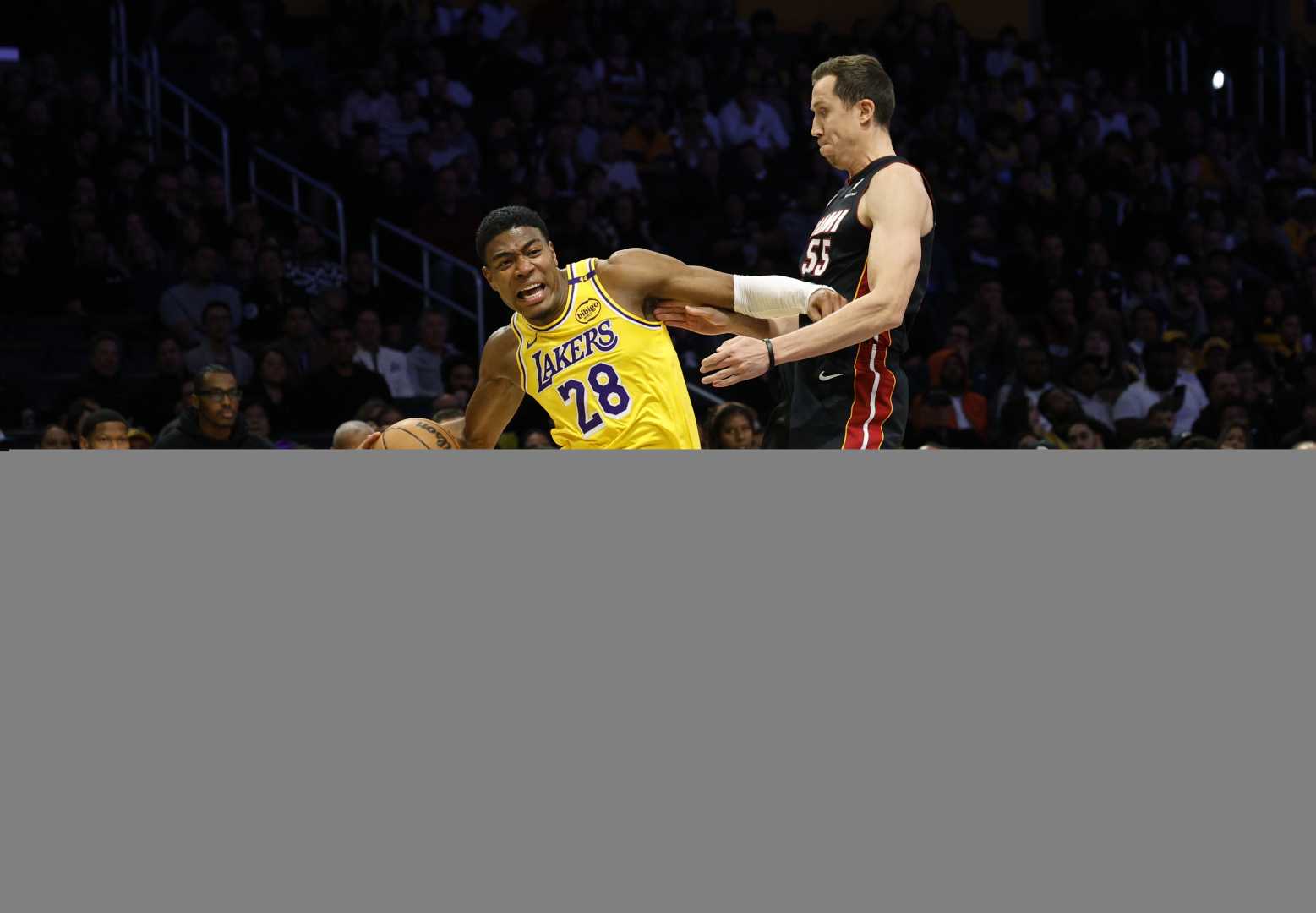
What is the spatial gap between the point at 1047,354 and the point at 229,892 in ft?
28.3

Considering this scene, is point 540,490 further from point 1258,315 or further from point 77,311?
point 1258,315

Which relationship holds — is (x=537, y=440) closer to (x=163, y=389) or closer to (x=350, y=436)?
(x=163, y=389)

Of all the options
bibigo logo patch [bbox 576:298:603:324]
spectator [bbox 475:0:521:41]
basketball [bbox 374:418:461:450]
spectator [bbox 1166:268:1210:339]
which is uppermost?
spectator [bbox 475:0:521:41]

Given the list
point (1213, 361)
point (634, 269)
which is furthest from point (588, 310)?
point (1213, 361)

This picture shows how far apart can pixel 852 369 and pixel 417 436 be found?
4.13ft

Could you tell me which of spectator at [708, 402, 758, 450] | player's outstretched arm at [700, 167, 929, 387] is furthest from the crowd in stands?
player's outstretched arm at [700, 167, 929, 387]

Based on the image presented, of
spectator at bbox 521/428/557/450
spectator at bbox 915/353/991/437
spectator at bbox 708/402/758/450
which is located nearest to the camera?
spectator at bbox 708/402/758/450

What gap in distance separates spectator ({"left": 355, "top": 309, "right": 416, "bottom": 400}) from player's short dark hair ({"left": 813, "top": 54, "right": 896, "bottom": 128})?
17.0 ft

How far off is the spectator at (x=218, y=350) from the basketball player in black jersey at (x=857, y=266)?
15.9 ft

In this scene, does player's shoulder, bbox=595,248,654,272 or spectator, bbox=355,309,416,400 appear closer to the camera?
player's shoulder, bbox=595,248,654,272

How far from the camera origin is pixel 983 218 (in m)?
11.5

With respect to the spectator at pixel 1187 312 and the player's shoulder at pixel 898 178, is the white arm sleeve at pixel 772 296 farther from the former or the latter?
the spectator at pixel 1187 312

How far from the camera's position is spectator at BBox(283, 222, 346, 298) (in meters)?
9.40

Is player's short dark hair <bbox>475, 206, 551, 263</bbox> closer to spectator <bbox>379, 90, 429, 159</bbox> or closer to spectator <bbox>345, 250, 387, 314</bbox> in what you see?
spectator <bbox>345, 250, 387, 314</bbox>
